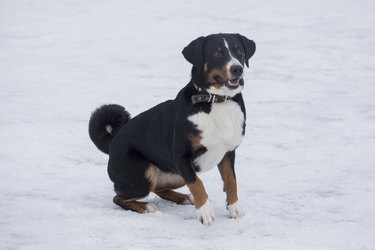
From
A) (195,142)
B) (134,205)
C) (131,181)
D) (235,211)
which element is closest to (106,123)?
(131,181)

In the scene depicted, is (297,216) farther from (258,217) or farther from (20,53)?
(20,53)

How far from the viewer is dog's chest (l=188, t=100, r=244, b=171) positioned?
15.8 feet

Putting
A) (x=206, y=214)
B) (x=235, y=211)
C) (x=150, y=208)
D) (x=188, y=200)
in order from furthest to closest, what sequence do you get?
(x=188, y=200) → (x=150, y=208) → (x=235, y=211) → (x=206, y=214)

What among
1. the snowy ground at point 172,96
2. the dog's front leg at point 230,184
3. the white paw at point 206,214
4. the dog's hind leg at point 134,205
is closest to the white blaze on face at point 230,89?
the dog's front leg at point 230,184

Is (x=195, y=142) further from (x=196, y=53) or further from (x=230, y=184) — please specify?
(x=196, y=53)

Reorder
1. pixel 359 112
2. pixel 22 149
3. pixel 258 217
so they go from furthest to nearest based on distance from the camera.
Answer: pixel 359 112 < pixel 22 149 < pixel 258 217

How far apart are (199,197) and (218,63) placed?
0.94 meters

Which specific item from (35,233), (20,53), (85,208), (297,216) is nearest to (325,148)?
(297,216)

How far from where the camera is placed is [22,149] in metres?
6.70

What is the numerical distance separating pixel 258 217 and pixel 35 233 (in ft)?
5.18

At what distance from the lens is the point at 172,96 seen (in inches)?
348

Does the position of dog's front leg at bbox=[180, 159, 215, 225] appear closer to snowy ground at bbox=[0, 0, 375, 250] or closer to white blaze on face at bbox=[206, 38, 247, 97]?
snowy ground at bbox=[0, 0, 375, 250]

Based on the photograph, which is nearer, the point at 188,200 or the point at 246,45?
the point at 246,45

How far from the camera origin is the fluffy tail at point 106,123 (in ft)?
18.3
